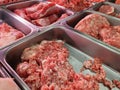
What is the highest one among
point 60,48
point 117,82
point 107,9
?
point 107,9

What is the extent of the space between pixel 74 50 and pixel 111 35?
0.41m

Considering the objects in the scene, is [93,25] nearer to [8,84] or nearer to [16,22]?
[16,22]

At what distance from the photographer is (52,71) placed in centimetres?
151

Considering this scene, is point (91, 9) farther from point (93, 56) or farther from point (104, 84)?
point (104, 84)

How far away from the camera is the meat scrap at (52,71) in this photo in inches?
56.3

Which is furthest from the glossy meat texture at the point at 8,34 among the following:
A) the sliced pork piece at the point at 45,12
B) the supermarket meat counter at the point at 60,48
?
the sliced pork piece at the point at 45,12

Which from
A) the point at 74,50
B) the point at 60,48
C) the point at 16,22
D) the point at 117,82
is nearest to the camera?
the point at 117,82

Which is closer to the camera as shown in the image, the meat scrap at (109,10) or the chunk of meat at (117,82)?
the chunk of meat at (117,82)

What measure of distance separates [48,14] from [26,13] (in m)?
0.30

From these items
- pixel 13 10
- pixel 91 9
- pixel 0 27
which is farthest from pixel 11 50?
pixel 91 9

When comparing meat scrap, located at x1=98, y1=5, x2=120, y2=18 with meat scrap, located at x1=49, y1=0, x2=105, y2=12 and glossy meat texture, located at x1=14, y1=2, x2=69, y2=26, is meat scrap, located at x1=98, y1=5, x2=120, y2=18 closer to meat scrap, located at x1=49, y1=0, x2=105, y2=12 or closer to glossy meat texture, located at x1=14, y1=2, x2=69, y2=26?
meat scrap, located at x1=49, y1=0, x2=105, y2=12

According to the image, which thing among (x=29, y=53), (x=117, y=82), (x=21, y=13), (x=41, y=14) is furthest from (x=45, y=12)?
(x=117, y=82)

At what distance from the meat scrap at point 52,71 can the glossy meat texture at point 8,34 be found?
270 mm

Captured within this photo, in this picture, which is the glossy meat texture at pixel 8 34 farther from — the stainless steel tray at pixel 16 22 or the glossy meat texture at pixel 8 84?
the glossy meat texture at pixel 8 84
